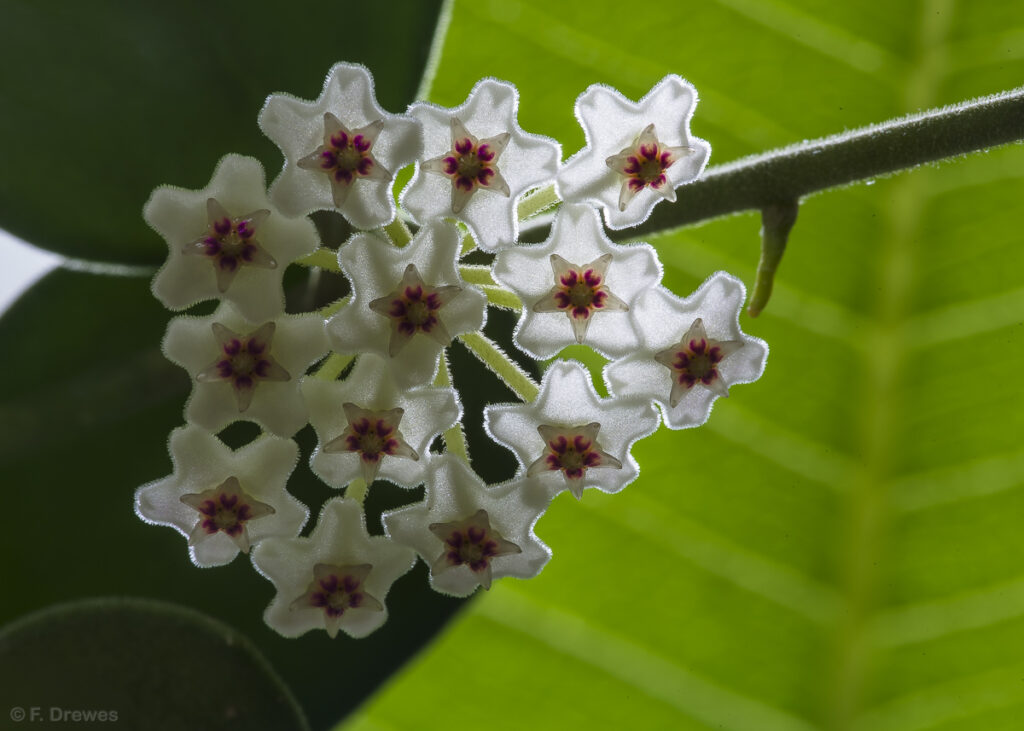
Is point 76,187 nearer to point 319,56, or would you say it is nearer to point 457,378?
point 319,56

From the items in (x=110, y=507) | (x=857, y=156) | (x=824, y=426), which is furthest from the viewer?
(x=824, y=426)

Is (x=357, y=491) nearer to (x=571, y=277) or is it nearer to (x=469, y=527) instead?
(x=469, y=527)

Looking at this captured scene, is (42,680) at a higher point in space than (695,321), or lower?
lower

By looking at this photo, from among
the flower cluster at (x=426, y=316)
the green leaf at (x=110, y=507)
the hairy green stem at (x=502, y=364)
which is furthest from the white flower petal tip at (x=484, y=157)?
the green leaf at (x=110, y=507)

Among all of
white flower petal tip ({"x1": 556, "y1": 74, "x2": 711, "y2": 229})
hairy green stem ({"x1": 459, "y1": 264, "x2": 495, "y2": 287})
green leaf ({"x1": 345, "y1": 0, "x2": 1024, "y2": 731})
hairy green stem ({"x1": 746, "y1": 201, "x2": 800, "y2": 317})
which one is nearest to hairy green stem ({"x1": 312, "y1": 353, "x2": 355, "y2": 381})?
hairy green stem ({"x1": 459, "y1": 264, "x2": 495, "y2": 287})

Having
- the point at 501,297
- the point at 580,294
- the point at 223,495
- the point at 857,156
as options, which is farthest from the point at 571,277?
the point at 223,495

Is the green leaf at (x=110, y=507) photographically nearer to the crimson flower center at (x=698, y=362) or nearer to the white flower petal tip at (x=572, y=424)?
the white flower petal tip at (x=572, y=424)

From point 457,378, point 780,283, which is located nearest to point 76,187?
point 457,378
